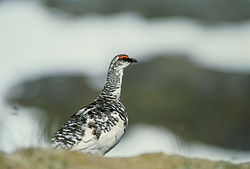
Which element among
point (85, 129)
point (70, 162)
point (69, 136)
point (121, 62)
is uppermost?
point (121, 62)

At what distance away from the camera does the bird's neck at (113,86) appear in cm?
770

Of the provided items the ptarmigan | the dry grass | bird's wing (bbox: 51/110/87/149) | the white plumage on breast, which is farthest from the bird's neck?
the dry grass

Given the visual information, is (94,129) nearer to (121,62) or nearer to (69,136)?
(69,136)

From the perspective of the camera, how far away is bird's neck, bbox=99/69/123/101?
303 inches

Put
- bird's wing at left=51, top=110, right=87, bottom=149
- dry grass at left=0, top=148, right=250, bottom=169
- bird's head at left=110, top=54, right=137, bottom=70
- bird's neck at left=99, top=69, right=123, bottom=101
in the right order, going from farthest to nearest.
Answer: bird's head at left=110, top=54, right=137, bottom=70, bird's neck at left=99, top=69, right=123, bottom=101, bird's wing at left=51, top=110, right=87, bottom=149, dry grass at left=0, top=148, right=250, bottom=169

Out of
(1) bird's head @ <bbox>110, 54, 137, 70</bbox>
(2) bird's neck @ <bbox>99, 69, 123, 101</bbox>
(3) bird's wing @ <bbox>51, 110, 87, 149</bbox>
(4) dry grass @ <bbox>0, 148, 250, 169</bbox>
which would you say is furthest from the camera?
(1) bird's head @ <bbox>110, 54, 137, 70</bbox>

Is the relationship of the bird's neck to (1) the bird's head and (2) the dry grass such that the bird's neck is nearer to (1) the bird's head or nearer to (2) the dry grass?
(1) the bird's head

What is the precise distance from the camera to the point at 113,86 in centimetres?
789

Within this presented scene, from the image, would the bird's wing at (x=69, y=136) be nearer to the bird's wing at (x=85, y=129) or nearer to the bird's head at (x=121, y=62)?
the bird's wing at (x=85, y=129)

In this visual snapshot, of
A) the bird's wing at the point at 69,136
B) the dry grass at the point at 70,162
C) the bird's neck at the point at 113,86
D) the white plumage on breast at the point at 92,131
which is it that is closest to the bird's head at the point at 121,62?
the bird's neck at the point at 113,86

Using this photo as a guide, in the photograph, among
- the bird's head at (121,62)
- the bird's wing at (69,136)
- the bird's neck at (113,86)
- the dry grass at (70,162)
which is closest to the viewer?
the dry grass at (70,162)

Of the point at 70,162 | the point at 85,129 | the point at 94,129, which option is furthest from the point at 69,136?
the point at 70,162

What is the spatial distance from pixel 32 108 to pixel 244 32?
40.8 meters

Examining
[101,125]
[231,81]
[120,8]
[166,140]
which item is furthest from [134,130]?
[120,8]
